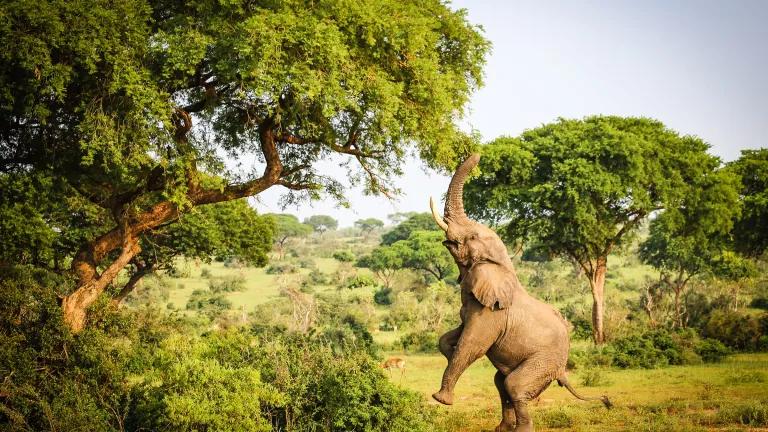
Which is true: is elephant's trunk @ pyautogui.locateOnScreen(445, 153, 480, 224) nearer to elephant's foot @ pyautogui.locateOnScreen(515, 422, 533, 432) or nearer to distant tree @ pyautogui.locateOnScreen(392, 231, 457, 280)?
elephant's foot @ pyautogui.locateOnScreen(515, 422, 533, 432)

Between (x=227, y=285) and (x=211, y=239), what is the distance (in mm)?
27341

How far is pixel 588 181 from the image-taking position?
24281 mm

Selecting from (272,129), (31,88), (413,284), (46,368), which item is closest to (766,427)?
(272,129)

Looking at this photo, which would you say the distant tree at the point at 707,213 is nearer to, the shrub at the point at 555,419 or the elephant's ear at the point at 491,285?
the shrub at the point at 555,419

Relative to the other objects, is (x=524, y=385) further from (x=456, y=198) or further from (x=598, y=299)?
(x=598, y=299)

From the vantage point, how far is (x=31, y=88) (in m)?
10.8

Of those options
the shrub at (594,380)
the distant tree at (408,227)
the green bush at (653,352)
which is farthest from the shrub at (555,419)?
the distant tree at (408,227)

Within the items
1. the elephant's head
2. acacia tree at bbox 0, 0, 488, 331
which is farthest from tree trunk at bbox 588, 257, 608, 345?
the elephant's head

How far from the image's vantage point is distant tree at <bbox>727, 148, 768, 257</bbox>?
28.5m

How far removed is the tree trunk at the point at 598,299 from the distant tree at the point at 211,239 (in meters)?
12.4

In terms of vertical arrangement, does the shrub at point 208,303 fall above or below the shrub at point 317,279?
below

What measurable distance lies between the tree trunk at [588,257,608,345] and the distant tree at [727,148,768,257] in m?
6.23

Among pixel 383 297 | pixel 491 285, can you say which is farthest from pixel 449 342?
pixel 383 297

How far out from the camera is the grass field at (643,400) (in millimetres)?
12102
